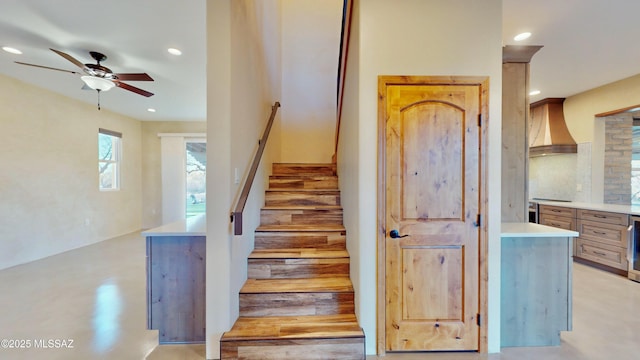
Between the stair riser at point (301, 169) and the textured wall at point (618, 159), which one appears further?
the textured wall at point (618, 159)

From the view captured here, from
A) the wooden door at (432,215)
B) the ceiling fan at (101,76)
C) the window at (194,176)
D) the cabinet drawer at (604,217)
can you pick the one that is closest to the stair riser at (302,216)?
the wooden door at (432,215)

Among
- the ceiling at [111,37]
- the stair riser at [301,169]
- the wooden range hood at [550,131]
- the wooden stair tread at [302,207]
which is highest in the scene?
the ceiling at [111,37]

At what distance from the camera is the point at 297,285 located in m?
2.38

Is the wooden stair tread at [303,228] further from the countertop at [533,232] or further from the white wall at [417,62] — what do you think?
the countertop at [533,232]

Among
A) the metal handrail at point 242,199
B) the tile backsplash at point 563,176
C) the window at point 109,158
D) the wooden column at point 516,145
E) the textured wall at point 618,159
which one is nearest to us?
the metal handrail at point 242,199

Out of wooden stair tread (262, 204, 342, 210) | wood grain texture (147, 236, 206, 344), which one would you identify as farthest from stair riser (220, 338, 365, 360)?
wooden stair tread (262, 204, 342, 210)

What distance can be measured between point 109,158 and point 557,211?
9263mm

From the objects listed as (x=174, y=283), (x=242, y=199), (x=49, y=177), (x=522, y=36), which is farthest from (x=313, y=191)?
(x=49, y=177)

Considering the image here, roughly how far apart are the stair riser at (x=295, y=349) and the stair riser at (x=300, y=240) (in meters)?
0.96

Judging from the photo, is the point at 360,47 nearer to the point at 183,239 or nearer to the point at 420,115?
the point at 420,115

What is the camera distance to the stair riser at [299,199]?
332 cm

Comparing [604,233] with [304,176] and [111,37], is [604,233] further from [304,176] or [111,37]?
[111,37]

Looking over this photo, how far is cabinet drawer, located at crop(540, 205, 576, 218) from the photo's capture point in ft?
14.3

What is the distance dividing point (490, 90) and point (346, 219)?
170cm
